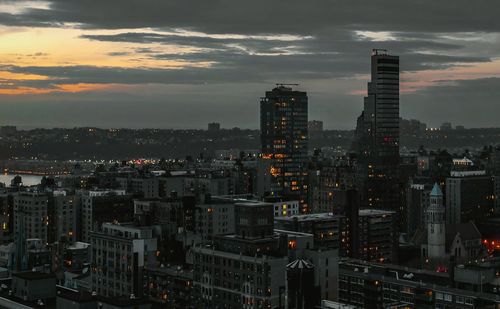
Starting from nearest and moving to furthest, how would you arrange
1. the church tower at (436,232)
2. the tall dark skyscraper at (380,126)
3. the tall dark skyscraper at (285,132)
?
1. the church tower at (436,232)
2. the tall dark skyscraper at (380,126)
3. the tall dark skyscraper at (285,132)

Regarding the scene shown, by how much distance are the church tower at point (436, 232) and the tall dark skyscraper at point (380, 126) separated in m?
57.6

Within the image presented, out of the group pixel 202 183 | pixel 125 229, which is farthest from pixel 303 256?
pixel 202 183

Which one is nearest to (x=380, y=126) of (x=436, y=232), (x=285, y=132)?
(x=285, y=132)

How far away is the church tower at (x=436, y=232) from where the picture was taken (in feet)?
342

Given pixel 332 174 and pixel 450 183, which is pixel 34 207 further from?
pixel 450 183

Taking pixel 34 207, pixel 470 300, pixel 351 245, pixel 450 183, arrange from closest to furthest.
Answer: pixel 470 300, pixel 351 245, pixel 34 207, pixel 450 183

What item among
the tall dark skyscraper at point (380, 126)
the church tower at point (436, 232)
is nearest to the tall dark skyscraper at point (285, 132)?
the tall dark skyscraper at point (380, 126)

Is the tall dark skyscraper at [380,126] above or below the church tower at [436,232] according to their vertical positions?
above

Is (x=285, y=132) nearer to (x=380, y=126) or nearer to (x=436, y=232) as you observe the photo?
(x=380, y=126)

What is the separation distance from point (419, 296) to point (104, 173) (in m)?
122

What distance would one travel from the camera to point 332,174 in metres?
161

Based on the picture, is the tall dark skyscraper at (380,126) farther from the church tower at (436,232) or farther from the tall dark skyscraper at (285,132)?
the church tower at (436,232)

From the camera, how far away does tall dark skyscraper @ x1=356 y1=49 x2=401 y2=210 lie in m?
168

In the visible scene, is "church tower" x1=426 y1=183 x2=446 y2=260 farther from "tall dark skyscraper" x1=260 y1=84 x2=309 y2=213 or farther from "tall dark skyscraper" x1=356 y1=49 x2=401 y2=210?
"tall dark skyscraper" x1=260 y1=84 x2=309 y2=213
